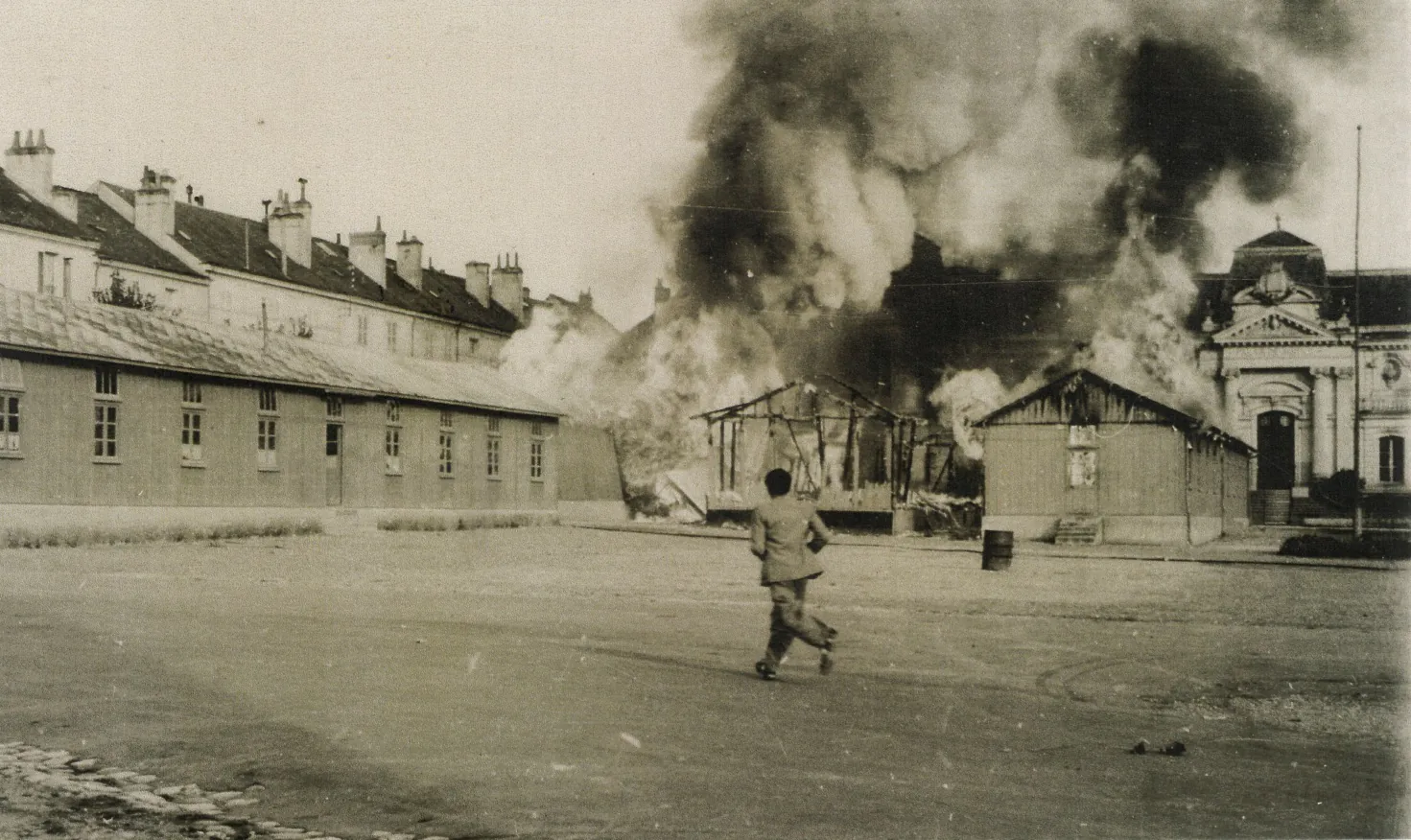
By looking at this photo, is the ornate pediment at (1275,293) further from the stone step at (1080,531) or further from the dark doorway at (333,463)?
the dark doorway at (333,463)

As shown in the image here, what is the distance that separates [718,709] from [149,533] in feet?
70.9

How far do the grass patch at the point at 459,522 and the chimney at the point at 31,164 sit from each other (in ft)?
37.5

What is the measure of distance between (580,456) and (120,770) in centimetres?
3425

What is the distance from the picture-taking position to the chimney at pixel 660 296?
2625cm

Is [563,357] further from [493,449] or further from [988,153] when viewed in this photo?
[988,153]

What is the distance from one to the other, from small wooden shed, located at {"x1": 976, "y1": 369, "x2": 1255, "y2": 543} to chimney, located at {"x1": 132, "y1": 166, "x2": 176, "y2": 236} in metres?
24.0

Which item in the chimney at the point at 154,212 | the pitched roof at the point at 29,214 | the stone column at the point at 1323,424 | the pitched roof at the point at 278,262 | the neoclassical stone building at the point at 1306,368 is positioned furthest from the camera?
the pitched roof at the point at 278,262

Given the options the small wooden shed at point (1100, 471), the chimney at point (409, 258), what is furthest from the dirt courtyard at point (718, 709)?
the small wooden shed at point (1100, 471)

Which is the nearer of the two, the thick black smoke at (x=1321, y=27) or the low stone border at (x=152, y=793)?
the low stone border at (x=152, y=793)

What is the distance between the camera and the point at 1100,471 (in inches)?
1237

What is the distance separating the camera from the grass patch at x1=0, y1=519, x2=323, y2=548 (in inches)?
955

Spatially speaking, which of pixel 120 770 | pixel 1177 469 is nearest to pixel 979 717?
pixel 120 770

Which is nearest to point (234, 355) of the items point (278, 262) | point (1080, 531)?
point (278, 262)

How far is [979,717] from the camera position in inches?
339
